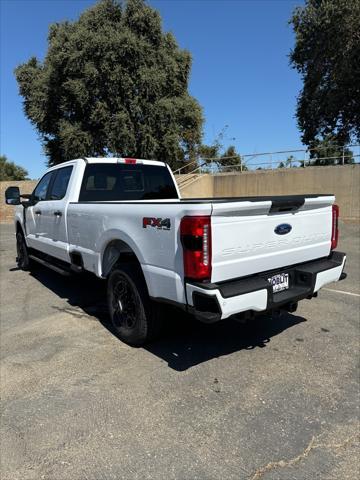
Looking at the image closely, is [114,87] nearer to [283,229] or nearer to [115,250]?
[115,250]

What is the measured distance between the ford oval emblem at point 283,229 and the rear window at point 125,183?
2.63 metres

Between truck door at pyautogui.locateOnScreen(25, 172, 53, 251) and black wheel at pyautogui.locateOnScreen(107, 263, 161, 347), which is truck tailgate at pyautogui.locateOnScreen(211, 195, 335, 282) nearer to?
black wheel at pyautogui.locateOnScreen(107, 263, 161, 347)

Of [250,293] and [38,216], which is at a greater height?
[38,216]

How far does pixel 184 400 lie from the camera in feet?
10.6

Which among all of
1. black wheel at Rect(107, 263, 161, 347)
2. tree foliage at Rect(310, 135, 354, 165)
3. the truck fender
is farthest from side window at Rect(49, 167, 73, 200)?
tree foliage at Rect(310, 135, 354, 165)

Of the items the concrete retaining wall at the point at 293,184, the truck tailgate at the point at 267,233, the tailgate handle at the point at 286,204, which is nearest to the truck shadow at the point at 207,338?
the truck tailgate at the point at 267,233

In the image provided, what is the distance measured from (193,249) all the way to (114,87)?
2005cm

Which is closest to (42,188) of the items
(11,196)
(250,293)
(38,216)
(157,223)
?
(38,216)

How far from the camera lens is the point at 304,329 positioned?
4.71 metres

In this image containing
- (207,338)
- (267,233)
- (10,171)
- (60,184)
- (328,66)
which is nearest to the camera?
(267,233)

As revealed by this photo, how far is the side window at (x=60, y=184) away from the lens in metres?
5.78

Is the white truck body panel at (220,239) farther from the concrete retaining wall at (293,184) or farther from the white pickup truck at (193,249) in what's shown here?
the concrete retaining wall at (293,184)

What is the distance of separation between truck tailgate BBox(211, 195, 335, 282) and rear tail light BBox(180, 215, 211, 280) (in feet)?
0.17

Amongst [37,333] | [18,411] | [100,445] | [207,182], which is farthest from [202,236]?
[207,182]
